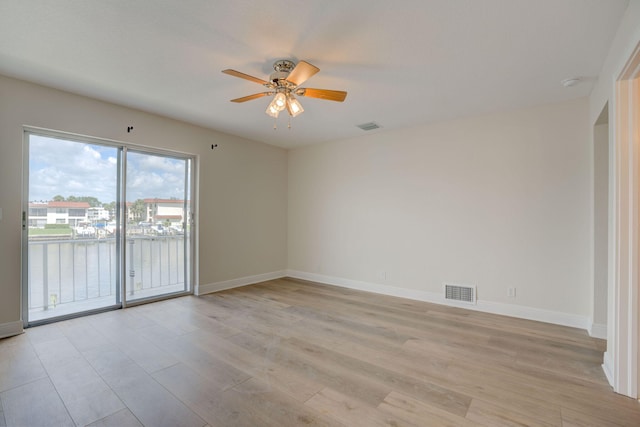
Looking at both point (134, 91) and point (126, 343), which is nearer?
Result: point (126, 343)

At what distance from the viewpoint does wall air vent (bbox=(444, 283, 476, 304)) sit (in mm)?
3854

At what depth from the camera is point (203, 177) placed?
14.9ft

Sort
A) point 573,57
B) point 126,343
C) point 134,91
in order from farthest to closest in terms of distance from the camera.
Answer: point 134,91 < point 126,343 < point 573,57

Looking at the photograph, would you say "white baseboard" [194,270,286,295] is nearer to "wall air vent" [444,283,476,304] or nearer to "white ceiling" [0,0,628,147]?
"white ceiling" [0,0,628,147]


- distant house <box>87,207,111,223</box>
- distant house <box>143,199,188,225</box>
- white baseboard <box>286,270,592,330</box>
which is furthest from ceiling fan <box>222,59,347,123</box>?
white baseboard <box>286,270,592,330</box>

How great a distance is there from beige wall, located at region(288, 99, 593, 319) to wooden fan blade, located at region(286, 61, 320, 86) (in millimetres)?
2482

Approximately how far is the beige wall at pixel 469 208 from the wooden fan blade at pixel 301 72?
8.14 feet

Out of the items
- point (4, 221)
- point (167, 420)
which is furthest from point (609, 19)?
point (4, 221)

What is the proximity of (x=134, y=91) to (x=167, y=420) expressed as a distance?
3166 mm

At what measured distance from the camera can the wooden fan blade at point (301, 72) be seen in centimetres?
219

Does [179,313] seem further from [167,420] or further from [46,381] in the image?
[167,420]

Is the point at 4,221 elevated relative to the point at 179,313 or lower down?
elevated

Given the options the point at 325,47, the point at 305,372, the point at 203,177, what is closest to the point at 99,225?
the point at 203,177

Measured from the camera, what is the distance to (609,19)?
6.46ft
